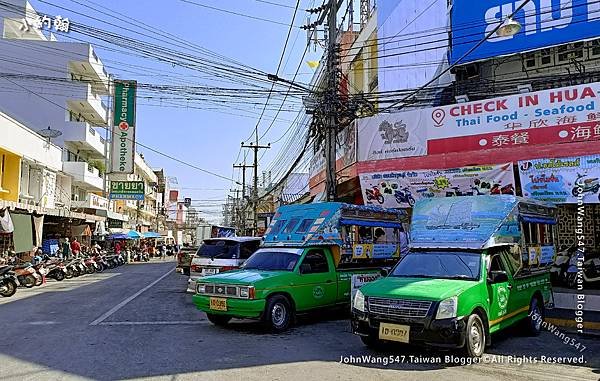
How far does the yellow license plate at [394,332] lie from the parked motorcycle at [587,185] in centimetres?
738

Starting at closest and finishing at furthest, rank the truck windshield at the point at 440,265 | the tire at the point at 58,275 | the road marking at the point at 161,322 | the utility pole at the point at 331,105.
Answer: the truck windshield at the point at 440,265, the road marking at the point at 161,322, the utility pole at the point at 331,105, the tire at the point at 58,275

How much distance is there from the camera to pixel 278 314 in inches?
394

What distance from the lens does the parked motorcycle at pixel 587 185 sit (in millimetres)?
12336

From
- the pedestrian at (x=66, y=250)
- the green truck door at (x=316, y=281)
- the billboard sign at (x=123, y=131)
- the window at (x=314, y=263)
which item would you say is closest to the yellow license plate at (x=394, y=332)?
the green truck door at (x=316, y=281)

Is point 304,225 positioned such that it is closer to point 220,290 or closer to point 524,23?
point 220,290

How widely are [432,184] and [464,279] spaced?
23.8 feet

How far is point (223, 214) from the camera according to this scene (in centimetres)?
9500

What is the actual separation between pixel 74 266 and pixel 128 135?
53.1ft

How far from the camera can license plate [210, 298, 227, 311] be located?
32.3 feet

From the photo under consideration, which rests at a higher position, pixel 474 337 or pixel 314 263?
pixel 314 263

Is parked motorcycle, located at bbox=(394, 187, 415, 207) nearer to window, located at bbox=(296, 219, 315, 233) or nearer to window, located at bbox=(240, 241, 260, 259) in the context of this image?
window, located at bbox=(240, 241, 260, 259)

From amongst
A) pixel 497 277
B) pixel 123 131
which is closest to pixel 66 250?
pixel 123 131

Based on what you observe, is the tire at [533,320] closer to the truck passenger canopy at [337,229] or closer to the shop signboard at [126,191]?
the truck passenger canopy at [337,229]

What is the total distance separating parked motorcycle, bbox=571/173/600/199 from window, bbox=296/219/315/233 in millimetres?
6236
